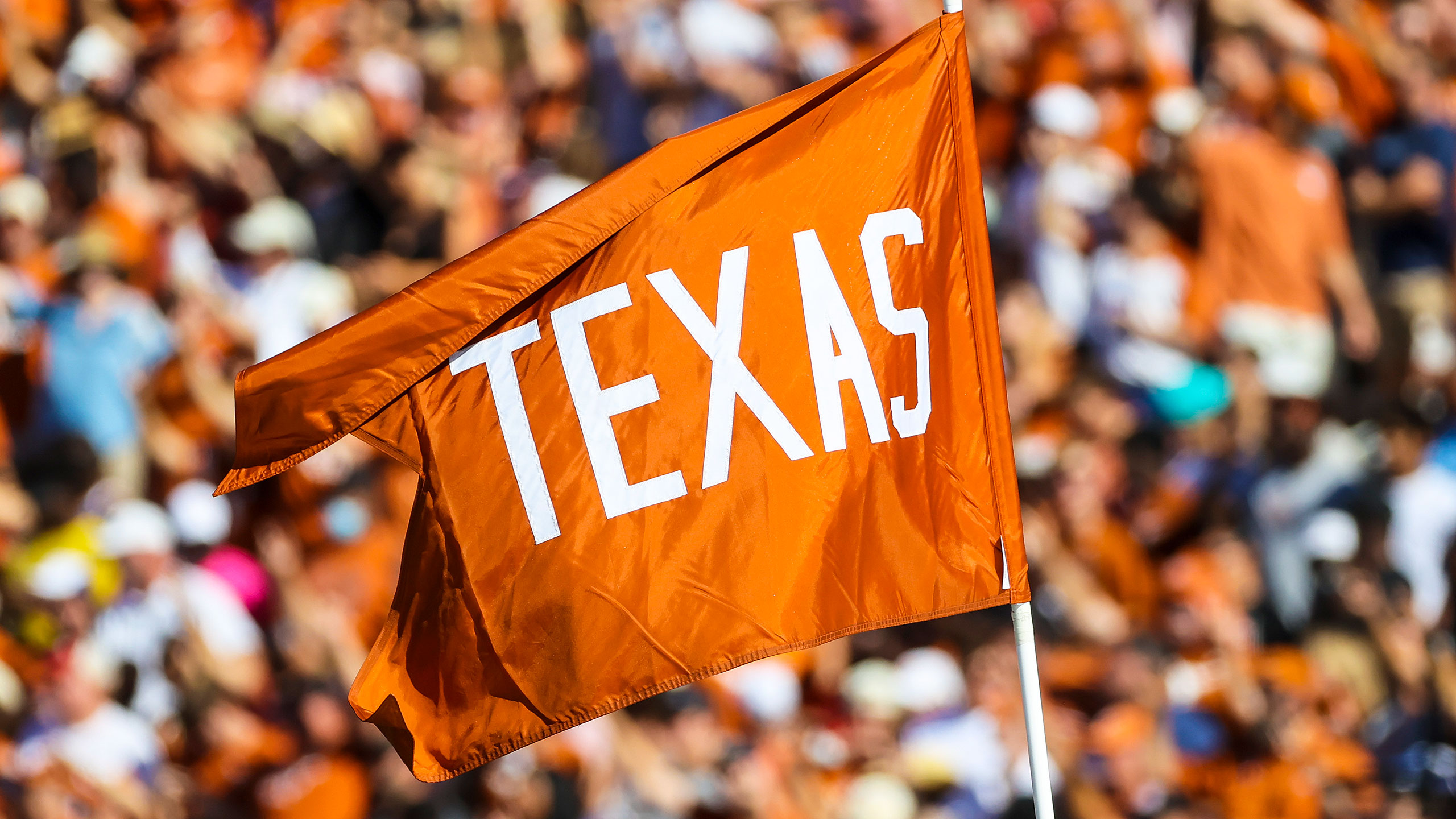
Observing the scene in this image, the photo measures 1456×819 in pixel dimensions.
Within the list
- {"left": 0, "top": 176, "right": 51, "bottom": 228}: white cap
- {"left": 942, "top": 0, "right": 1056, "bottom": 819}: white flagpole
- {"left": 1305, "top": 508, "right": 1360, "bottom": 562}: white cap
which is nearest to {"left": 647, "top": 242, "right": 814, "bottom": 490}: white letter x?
{"left": 942, "top": 0, "right": 1056, "bottom": 819}: white flagpole

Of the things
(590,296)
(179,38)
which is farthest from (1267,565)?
(179,38)

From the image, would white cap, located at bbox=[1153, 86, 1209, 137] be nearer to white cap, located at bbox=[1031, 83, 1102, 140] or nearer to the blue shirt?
white cap, located at bbox=[1031, 83, 1102, 140]

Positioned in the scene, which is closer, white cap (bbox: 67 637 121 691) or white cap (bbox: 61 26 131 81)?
white cap (bbox: 67 637 121 691)

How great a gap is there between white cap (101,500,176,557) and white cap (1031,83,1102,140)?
337 centimetres

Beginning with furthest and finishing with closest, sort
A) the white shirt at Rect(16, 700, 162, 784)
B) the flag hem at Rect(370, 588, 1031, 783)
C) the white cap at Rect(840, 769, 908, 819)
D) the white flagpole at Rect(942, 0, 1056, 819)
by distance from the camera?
1. the white shirt at Rect(16, 700, 162, 784)
2. the white cap at Rect(840, 769, 908, 819)
3. the flag hem at Rect(370, 588, 1031, 783)
4. the white flagpole at Rect(942, 0, 1056, 819)

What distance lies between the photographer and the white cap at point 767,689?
486 cm

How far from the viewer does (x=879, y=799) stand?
465cm

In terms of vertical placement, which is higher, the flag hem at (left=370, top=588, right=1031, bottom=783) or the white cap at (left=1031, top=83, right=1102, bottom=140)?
the white cap at (left=1031, top=83, right=1102, bottom=140)

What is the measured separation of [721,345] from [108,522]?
336 cm

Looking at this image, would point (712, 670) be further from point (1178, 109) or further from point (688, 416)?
point (1178, 109)

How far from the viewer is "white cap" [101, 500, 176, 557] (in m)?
5.33

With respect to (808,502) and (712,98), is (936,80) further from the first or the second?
(712,98)

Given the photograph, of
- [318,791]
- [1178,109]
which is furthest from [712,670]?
[1178,109]

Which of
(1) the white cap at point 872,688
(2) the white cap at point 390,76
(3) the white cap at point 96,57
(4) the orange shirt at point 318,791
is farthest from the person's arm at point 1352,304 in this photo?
(3) the white cap at point 96,57
